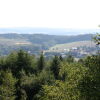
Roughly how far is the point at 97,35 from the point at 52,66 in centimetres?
5820

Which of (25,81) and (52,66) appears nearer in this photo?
(25,81)

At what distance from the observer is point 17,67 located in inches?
2916

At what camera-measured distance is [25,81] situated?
6019 centimetres

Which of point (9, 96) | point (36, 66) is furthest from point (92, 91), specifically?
point (36, 66)

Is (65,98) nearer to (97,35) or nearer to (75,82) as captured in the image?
(75,82)

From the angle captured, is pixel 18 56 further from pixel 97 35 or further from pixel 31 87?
pixel 97 35

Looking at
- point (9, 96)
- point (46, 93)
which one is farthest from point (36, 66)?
point (46, 93)

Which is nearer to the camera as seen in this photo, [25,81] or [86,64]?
[86,64]

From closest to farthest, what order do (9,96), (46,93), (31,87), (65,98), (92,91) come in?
(92,91)
(65,98)
(46,93)
(9,96)
(31,87)

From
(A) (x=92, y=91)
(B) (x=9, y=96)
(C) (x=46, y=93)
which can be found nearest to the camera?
(A) (x=92, y=91)

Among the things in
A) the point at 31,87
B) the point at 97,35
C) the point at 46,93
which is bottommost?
the point at 31,87

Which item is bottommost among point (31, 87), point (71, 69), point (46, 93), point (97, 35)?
point (31, 87)

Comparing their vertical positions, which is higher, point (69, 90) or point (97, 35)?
point (97, 35)

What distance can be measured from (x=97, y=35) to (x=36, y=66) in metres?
63.1
